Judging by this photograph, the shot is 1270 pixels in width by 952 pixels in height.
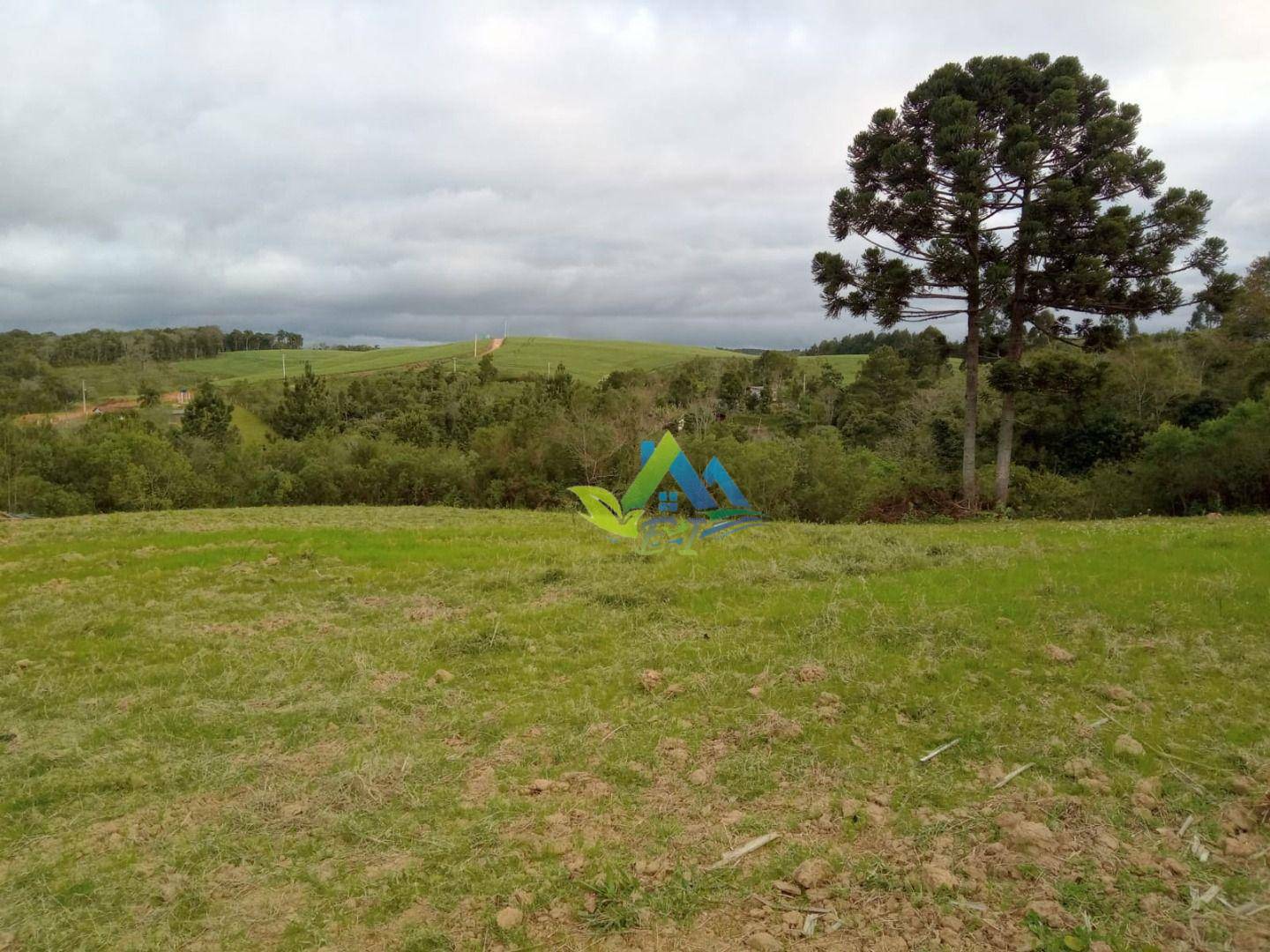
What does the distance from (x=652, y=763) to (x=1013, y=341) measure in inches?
724

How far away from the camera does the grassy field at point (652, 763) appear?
3039 millimetres

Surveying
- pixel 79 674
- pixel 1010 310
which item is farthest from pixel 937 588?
pixel 1010 310

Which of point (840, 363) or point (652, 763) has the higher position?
point (840, 363)

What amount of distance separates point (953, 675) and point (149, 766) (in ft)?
18.4

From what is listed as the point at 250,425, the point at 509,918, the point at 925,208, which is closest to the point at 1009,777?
the point at 509,918

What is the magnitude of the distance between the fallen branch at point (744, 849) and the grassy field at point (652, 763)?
32 millimetres

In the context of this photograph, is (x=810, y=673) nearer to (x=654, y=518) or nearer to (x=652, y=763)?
(x=652, y=763)

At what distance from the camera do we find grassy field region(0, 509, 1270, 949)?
3.04m

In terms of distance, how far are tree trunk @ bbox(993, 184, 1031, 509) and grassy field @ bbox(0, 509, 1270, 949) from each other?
11041 mm

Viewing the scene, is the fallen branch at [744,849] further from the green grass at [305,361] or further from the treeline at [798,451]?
the green grass at [305,361]

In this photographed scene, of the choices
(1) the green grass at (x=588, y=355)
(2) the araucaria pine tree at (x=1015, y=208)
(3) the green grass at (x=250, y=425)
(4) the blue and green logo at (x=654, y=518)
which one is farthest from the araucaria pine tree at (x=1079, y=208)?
(1) the green grass at (x=588, y=355)

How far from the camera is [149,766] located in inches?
173

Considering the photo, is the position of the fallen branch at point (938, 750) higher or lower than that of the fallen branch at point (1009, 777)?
lower

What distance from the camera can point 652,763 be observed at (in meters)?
4.32
